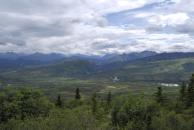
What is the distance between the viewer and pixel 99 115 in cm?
15012

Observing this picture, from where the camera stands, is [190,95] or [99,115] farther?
[99,115]

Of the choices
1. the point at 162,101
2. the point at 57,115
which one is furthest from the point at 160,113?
the point at 57,115

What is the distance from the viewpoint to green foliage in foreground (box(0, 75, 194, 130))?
4956 inches

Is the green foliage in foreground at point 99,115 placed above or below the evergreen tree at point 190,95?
below

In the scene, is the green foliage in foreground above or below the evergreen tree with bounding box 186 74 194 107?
below

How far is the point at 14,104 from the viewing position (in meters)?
146

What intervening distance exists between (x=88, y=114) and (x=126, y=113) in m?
13.7

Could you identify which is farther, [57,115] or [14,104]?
[14,104]

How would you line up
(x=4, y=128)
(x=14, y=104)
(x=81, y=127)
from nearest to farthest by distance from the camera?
(x=81, y=127)
(x=4, y=128)
(x=14, y=104)

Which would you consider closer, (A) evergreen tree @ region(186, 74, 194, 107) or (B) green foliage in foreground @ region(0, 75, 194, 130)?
(B) green foliage in foreground @ region(0, 75, 194, 130)

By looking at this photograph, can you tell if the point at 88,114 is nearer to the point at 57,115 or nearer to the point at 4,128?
the point at 57,115

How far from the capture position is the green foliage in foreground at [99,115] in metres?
126

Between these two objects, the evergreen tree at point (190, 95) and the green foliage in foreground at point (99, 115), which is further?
the evergreen tree at point (190, 95)

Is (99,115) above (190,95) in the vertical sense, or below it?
below
